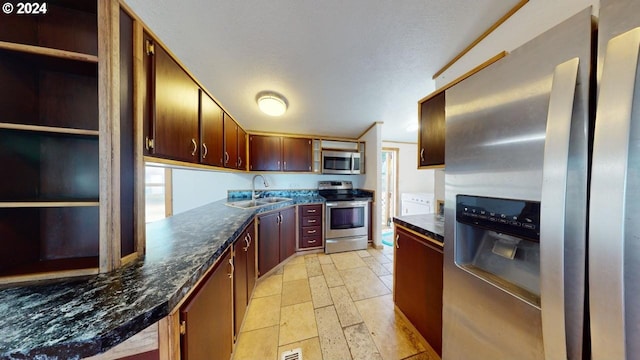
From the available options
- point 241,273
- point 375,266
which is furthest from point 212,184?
point 375,266

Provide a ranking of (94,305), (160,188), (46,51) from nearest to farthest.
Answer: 1. (94,305)
2. (46,51)
3. (160,188)

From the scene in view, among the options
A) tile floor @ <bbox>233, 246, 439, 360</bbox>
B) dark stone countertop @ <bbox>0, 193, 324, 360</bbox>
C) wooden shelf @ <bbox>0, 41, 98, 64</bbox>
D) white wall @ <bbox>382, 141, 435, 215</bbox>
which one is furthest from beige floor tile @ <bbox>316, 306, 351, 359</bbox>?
white wall @ <bbox>382, 141, 435, 215</bbox>

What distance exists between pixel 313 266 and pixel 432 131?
2.17 metres

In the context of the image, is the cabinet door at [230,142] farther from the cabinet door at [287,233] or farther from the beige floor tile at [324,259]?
the beige floor tile at [324,259]

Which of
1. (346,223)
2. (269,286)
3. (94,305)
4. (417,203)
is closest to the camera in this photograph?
(94,305)

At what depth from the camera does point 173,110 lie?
1101 millimetres

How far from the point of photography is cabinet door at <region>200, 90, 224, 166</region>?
4.86ft

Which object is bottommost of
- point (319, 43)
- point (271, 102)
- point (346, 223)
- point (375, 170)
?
point (346, 223)

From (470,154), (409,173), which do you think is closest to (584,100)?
(470,154)

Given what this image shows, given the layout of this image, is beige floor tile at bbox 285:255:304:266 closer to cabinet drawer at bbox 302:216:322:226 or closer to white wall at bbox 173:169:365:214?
cabinet drawer at bbox 302:216:322:226

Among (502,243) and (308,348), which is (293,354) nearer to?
(308,348)

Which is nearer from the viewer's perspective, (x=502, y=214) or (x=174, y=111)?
(x=502, y=214)

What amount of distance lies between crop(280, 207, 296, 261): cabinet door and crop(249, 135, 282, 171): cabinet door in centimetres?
88

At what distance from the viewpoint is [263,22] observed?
1299mm
